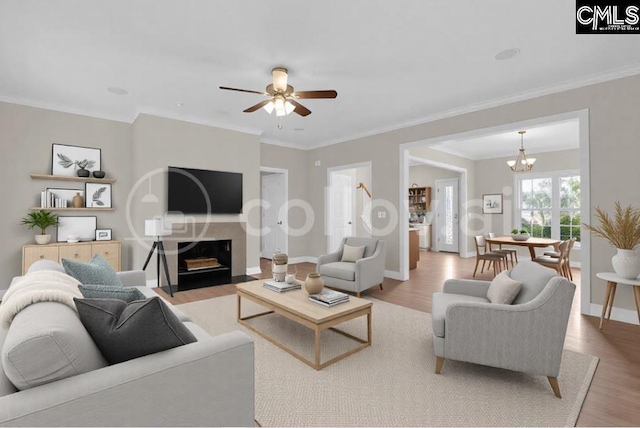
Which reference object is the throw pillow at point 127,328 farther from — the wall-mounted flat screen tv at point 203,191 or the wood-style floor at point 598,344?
the wall-mounted flat screen tv at point 203,191

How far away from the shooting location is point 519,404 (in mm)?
1945

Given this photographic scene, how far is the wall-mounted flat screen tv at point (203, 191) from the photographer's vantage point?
4949 mm

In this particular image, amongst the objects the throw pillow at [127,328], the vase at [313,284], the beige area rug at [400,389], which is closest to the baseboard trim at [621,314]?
the beige area rug at [400,389]

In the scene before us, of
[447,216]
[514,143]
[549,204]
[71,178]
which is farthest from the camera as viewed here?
[447,216]

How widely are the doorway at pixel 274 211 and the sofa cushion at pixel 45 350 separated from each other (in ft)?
18.5

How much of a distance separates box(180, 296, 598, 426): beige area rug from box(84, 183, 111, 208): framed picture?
3719 mm

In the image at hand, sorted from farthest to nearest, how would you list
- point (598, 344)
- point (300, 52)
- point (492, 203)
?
1. point (492, 203)
2. point (300, 52)
3. point (598, 344)

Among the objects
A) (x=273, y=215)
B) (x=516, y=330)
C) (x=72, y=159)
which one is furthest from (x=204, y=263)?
(x=516, y=330)

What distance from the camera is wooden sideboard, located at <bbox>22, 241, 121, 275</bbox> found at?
4098 mm

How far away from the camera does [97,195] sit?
4840 mm

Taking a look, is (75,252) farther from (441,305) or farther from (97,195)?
(441,305)

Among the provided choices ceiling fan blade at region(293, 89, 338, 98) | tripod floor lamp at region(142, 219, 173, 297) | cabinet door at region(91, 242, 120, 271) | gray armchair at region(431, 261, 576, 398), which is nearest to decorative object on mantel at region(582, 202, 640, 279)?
gray armchair at region(431, 261, 576, 398)

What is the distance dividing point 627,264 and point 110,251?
6336 mm

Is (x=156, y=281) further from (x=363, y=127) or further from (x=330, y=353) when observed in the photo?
(x=363, y=127)
